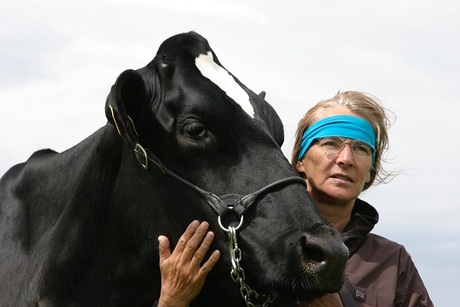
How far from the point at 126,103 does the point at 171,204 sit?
26.8 inches

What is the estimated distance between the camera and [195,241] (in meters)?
6.48

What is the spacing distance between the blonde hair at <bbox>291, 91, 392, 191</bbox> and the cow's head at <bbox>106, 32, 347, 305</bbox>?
83cm

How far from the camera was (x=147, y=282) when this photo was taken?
6.98m

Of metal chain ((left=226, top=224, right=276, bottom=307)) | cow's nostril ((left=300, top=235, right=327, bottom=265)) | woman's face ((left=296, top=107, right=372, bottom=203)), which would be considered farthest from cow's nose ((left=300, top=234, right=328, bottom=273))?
woman's face ((left=296, top=107, right=372, bottom=203))

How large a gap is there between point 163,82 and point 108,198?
2.79 feet

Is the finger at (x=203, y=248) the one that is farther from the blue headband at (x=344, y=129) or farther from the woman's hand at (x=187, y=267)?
the blue headband at (x=344, y=129)

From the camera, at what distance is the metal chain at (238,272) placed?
639 cm

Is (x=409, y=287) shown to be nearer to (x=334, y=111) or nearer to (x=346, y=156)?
(x=346, y=156)

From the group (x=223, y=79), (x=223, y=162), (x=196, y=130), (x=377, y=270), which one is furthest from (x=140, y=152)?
(x=377, y=270)

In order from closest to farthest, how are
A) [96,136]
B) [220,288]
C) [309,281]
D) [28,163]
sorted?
[309,281] < [220,288] < [96,136] < [28,163]

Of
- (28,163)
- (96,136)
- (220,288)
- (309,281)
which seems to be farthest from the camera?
(28,163)

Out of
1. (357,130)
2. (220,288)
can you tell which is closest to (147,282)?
(220,288)

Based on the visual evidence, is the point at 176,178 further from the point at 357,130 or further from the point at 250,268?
the point at 357,130

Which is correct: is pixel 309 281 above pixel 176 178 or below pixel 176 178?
below
